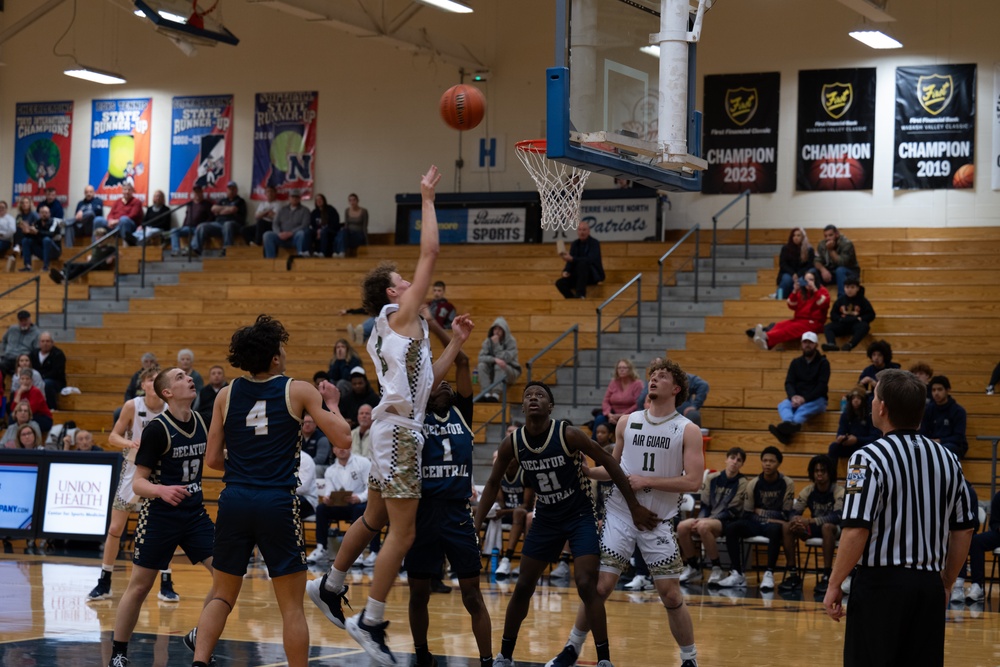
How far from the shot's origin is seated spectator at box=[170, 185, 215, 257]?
2450cm

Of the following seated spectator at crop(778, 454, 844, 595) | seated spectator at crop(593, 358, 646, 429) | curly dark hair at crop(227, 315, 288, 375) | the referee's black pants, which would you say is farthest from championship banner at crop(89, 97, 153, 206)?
the referee's black pants

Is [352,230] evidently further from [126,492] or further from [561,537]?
[561,537]

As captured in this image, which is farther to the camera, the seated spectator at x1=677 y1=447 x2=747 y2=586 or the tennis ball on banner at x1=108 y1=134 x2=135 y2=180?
the tennis ball on banner at x1=108 y1=134 x2=135 y2=180

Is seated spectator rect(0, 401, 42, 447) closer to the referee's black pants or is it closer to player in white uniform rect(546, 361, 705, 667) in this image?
player in white uniform rect(546, 361, 705, 667)

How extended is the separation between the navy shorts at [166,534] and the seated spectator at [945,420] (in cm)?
865

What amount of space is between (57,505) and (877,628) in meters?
12.4

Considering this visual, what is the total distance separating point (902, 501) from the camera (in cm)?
523

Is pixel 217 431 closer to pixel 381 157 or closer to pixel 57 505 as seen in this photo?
pixel 57 505

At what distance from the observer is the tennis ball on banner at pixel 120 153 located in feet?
88.1

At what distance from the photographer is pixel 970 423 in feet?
51.9

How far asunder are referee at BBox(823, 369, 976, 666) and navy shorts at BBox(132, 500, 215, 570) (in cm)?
439

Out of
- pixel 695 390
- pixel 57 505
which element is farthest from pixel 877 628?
pixel 57 505

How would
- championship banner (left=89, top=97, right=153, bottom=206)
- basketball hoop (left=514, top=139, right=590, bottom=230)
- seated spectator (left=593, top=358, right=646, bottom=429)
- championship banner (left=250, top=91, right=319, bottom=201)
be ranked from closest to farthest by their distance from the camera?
basketball hoop (left=514, top=139, right=590, bottom=230) < seated spectator (left=593, top=358, right=646, bottom=429) < championship banner (left=250, top=91, right=319, bottom=201) < championship banner (left=89, top=97, right=153, bottom=206)

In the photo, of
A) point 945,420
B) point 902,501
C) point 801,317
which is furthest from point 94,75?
point 902,501
